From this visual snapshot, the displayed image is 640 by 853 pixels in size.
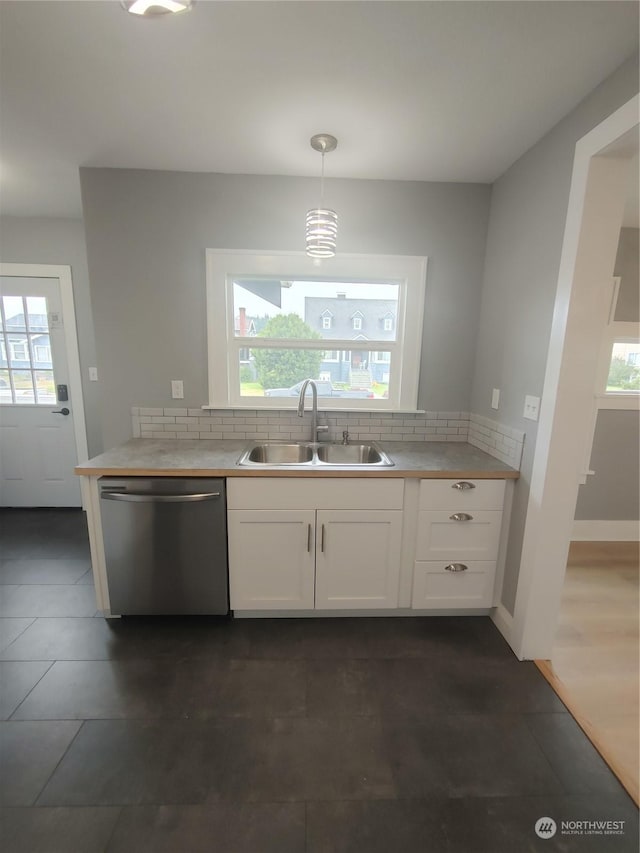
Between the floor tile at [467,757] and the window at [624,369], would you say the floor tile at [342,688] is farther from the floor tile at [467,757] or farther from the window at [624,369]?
the window at [624,369]

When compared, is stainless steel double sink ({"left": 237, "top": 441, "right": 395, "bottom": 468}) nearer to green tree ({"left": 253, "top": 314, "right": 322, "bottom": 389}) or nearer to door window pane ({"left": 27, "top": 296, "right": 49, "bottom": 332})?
green tree ({"left": 253, "top": 314, "right": 322, "bottom": 389})

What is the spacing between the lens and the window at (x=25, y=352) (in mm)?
2924

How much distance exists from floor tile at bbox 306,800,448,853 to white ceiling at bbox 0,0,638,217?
2.46 metres

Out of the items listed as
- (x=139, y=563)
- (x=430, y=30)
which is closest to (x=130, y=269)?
(x=139, y=563)

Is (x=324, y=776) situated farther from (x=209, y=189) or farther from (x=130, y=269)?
(x=209, y=189)

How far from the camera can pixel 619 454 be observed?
2.86 metres

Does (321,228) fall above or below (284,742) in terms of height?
above

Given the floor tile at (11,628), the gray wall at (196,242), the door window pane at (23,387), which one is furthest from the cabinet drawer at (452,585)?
the door window pane at (23,387)

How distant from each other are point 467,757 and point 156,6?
2.56 meters

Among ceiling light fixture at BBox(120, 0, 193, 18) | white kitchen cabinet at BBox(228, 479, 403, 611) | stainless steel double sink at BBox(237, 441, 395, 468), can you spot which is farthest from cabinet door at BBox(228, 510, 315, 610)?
ceiling light fixture at BBox(120, 0, 193, 18)

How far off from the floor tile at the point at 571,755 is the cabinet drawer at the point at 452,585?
1.84ft

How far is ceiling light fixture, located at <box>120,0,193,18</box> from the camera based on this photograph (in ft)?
3.19

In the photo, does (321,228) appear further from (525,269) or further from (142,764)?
(142,764)

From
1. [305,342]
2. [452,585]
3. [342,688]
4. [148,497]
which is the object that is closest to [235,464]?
[148,497]
